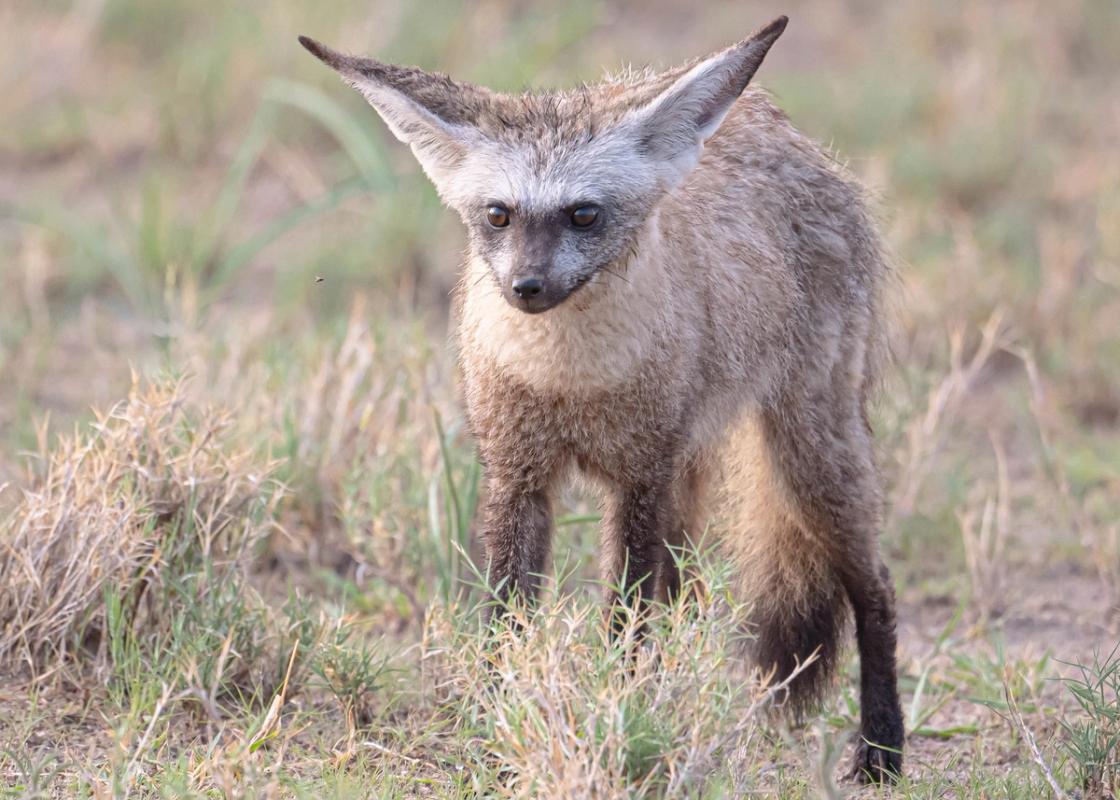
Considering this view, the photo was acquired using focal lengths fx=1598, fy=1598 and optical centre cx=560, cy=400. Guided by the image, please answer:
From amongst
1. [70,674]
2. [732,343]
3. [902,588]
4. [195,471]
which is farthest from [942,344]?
[70,674]

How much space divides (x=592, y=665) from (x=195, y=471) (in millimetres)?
1445

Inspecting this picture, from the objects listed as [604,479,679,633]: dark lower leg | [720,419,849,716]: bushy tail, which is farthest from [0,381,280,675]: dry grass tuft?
[720,419,849,716]: bushy tail

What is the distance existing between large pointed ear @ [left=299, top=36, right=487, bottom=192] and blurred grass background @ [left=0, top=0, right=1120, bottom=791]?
1.03 m

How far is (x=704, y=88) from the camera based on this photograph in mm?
3801

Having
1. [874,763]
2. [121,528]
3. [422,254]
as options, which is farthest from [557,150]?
[422,254]

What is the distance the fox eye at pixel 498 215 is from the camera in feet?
12.5

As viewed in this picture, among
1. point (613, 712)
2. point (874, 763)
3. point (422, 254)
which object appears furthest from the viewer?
point (422, 254)

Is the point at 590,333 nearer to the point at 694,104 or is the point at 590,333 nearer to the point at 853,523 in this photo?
the point at 694,104

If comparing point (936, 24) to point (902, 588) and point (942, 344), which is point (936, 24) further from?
point (902, 588)

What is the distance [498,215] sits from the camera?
3.81 meters

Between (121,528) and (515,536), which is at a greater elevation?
(515,536)

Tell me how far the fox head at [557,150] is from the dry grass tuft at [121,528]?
103 centimetres

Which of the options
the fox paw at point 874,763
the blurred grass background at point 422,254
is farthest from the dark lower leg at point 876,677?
the blurred grass background at point 422,254

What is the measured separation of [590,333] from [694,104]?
604 millimetres
